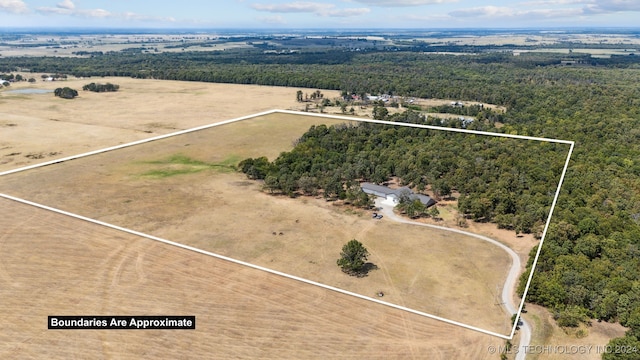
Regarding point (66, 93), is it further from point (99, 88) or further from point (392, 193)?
point (392, 193)

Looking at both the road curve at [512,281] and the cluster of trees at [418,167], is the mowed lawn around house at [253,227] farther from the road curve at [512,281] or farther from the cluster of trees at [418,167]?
the cluster of trees at [418,167]

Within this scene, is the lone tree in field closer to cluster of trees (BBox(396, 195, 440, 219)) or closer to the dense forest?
cluster of trees (BBox(396, 195, 440, 219))

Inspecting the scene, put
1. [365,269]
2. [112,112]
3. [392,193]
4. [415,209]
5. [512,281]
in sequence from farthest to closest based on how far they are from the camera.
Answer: [112,112], [392,193], [415,209], [365,269], [512,281]

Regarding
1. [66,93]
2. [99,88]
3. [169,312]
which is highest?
[99,88]

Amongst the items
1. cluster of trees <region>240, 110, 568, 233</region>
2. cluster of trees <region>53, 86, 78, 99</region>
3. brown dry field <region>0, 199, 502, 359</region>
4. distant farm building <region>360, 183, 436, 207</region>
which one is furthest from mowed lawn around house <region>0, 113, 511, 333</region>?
cluster of trees <region>53, 86, 78, 99</region>

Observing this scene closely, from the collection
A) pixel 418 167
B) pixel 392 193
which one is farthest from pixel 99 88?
pixel 392 193

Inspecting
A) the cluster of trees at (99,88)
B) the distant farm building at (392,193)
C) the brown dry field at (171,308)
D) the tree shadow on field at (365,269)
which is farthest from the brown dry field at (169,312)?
the cluster of trees at (99,88)

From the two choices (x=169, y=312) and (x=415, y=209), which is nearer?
(x=169, y=312)
